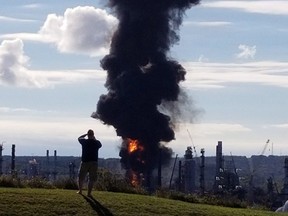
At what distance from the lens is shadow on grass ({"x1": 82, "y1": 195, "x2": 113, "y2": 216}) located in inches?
931

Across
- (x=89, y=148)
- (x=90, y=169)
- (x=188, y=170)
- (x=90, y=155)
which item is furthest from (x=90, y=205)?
(x=188, y=170)

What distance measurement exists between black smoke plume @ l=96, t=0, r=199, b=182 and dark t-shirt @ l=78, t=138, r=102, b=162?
59.8m

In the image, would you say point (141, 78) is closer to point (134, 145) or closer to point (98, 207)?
point (134, 145)

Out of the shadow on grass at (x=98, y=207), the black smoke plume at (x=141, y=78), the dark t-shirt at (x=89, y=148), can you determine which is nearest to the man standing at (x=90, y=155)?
the dark t-shirt at (x=89, y=148)

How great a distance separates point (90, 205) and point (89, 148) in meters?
1.79

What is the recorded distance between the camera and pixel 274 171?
618 ft

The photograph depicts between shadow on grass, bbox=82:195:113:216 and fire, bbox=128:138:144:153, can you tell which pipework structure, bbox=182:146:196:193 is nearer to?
fire, bbox=128:138:144:153

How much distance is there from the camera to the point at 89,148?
25031 millimetres

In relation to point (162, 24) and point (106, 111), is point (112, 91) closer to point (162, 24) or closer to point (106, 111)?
point (106, 111)

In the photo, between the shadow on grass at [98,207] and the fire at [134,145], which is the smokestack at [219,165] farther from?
the shadow on grass at [98,207]

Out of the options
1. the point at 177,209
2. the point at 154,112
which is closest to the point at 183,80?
the point at 154,112

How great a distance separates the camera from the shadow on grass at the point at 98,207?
23.6 metres

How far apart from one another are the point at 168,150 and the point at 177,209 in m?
64.8

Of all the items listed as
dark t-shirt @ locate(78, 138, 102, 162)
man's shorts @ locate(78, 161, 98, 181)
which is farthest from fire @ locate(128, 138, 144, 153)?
dark t-shirt @ locate(78, 138, 102, 162)
